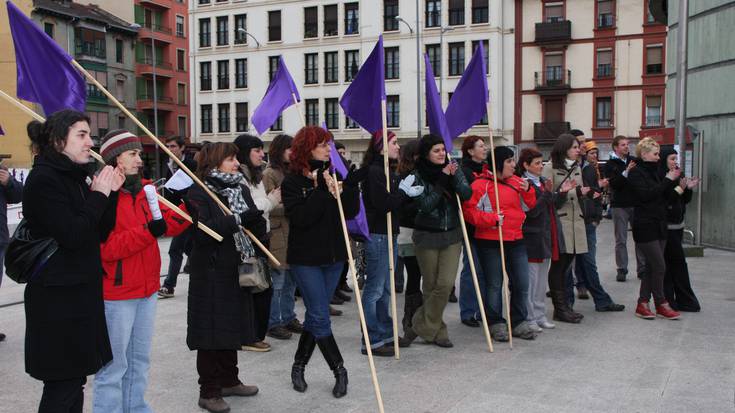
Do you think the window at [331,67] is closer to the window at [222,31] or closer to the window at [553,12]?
the window at [222,31]

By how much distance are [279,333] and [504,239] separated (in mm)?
2442

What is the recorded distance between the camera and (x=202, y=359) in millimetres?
5262

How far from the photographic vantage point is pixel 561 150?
26.6ft

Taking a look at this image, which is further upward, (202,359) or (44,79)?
(44,79)

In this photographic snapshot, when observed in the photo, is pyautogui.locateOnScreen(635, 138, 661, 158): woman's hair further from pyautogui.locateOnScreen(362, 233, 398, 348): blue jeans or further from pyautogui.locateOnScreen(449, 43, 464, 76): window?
pyautogui.locateOnScreen(449, 43, 464, 76): window

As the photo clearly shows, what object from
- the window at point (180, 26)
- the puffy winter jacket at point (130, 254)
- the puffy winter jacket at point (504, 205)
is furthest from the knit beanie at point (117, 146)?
the window at point (180, 26)

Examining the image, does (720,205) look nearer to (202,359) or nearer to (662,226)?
(662,226)

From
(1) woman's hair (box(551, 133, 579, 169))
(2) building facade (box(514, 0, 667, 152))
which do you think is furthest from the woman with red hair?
(2) building facade (box(514, 0, 667, 152))

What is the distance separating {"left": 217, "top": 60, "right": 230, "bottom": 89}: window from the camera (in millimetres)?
50688

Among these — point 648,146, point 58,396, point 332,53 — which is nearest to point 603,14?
point 332,53

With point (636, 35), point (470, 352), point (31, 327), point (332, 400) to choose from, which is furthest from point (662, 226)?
point (636, 35)

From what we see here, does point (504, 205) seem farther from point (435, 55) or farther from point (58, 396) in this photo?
point (435, 55)

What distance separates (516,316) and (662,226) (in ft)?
6.52

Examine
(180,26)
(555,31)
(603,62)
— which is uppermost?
(180,26)
